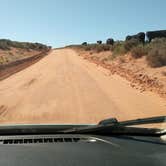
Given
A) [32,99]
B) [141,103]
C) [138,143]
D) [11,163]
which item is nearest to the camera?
[11,163]

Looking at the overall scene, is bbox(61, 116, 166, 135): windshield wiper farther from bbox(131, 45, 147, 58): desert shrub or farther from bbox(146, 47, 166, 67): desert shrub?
bbox(131, 45, 147, 58): desert shrub

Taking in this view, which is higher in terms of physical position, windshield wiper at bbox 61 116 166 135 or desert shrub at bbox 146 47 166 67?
windshield wiper at bbox 61 116 166 135

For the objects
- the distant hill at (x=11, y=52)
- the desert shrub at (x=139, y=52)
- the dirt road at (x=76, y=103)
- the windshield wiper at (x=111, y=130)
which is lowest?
the distant hill at (x=11, y=52)

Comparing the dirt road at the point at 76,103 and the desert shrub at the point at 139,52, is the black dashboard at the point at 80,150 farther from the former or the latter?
the desert shrub at the point at 139,52

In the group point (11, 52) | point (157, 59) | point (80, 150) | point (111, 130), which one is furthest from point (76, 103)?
point (11, 52)

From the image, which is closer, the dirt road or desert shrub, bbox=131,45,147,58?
the dirt road

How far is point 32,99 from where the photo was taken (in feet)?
42.1

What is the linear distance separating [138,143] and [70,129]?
812 mm

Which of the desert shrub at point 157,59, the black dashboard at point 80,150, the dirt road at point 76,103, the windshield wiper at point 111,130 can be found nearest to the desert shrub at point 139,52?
the desert shrub at point 157,59

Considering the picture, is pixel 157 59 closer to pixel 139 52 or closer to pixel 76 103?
pixel 139 52

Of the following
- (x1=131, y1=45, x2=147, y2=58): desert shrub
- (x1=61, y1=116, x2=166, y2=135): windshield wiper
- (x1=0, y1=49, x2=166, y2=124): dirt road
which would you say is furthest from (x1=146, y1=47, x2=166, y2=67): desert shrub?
(x1=61, y1=116, x2=166, y2=135): windshield wiper

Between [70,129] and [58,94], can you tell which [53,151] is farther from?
[58,94]

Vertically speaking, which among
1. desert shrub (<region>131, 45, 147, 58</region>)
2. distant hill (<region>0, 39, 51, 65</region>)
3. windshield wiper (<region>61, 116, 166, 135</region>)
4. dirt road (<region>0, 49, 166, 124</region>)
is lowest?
distant hill (<region>0, 39, 51, 65</region>)

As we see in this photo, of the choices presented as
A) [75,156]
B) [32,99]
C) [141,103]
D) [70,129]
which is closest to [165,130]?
[70,129]
